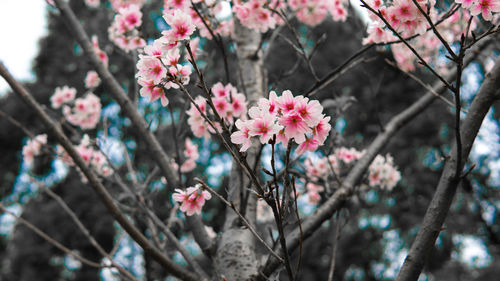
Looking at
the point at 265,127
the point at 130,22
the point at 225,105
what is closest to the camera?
the point at 265,127

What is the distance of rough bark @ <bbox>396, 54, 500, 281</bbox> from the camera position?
4.04 ft

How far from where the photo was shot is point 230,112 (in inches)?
62.9

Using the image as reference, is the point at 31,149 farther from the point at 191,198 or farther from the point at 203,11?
the point at 191,198

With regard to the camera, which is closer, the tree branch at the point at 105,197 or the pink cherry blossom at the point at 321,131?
Result: the pink cherry blossom at the point at 321,131

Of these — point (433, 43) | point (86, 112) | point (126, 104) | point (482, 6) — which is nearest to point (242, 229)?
point (126, 104)

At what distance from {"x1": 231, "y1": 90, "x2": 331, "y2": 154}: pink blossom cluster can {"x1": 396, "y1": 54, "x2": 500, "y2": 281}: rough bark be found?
625 millimetres

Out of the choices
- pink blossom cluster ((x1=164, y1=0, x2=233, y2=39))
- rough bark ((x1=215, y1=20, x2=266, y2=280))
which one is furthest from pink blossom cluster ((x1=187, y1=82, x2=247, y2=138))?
pink blossom cluster ((x1=164, y1=0, x2=233, y2=39))

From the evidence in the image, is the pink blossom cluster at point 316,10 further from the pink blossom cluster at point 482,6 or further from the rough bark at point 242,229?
the pink blossom cluster at point 482,6

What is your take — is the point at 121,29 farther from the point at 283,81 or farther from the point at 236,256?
the point at 236,256

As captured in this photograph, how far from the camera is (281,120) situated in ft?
2.92

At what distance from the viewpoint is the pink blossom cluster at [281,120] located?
87 centimetres

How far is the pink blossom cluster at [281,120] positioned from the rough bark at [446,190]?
625mm

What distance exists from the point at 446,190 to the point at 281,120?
751 mm

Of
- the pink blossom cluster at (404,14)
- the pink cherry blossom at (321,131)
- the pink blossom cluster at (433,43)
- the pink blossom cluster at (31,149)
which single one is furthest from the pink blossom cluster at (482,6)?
the pink blossom cluster at (31,149)
